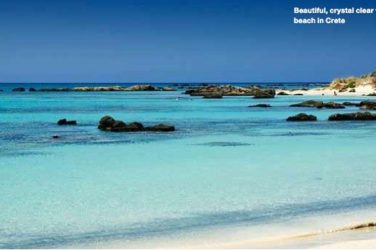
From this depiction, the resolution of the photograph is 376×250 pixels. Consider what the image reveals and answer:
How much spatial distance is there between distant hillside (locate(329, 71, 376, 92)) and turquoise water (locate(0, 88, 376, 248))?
65824mm

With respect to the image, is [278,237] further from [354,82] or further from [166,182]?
[354,82]

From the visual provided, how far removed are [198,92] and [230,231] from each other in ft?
274

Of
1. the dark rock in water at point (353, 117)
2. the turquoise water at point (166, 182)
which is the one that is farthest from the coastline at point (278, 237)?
the dark rock in water at point (353, 117)

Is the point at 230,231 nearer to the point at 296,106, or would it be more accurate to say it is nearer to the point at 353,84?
the point at 296,106

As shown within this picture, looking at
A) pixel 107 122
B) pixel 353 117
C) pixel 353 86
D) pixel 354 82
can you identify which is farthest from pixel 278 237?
pixel 354 82

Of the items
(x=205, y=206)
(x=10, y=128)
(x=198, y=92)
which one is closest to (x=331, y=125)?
(x=10, y=128)

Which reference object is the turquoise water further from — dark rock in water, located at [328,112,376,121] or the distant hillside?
the distant hillside

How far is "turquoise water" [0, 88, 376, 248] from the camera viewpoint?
1020 cm

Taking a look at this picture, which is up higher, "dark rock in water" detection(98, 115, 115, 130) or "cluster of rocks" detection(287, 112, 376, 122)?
"dark rock in water" detection(98, 115, 115, 130)

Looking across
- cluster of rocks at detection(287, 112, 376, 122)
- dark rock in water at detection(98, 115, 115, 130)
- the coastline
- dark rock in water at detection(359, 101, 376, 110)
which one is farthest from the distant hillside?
the coastline

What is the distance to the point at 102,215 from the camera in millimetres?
10711

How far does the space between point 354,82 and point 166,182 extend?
272 feet

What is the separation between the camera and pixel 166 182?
14.2 m

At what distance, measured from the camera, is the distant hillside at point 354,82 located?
293 feet
